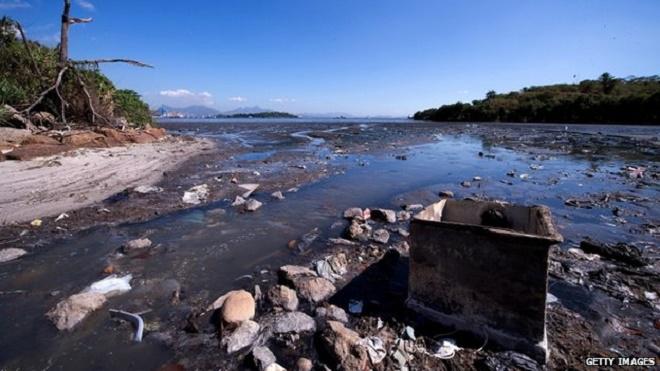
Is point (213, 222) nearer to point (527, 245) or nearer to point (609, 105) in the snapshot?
point (527, 245)

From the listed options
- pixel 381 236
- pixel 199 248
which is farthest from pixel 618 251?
pixel 199 248

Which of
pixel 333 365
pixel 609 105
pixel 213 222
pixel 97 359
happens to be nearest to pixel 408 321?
pixel 333 365

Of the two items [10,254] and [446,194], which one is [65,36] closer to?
[10,254]

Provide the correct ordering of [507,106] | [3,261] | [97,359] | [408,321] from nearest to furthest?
[97,359] → [408,321] → [3,261] → [507,106]

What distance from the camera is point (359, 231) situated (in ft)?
16.4

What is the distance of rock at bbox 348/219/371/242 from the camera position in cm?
486

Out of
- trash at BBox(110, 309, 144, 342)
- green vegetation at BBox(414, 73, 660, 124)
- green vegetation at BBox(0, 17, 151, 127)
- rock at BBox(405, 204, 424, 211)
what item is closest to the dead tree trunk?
green vegetation at BBox(0, 17, 151, 127)

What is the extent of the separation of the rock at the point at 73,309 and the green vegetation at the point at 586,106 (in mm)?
49635

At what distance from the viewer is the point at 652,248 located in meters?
4.42

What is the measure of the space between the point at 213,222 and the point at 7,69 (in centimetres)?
1516

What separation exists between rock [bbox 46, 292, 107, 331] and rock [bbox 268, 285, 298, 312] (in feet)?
5.58

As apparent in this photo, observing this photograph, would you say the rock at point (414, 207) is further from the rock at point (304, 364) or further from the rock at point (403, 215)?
the rock at point (304, 364)

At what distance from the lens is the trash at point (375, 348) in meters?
2.38

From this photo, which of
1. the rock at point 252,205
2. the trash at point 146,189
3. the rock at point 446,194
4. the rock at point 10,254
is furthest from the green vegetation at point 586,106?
the rock at point 10,254
